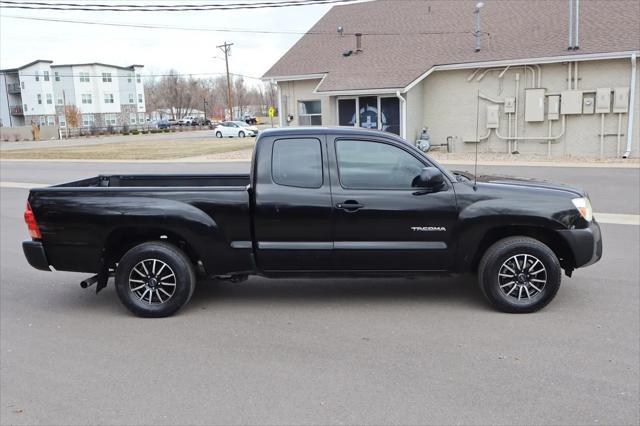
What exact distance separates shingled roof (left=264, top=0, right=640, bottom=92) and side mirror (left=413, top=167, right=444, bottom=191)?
743 inches

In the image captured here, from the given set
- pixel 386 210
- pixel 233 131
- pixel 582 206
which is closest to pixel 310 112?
pixel 386 210

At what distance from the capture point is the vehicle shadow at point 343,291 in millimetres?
6062

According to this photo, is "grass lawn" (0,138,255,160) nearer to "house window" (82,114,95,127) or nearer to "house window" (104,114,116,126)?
"house window" (82,114,95,127)

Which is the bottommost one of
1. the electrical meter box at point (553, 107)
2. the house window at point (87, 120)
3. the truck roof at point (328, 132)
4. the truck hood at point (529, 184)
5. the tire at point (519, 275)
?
the tire at point (519, 275)

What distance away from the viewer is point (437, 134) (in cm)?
2598

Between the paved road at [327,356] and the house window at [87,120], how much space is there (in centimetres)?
9153

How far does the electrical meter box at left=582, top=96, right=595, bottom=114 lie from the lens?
864 inches

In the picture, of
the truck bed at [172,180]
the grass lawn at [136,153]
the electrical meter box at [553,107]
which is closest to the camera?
the truck bed at [172,180]

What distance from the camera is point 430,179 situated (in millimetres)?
5367

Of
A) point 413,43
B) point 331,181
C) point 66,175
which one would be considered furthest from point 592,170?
point 66,175

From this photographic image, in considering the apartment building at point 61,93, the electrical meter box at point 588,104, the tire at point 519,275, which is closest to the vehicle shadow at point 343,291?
the tire at point 519,275

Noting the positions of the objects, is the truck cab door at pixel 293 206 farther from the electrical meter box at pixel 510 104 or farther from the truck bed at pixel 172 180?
the electrical meter box at pixel 510 104

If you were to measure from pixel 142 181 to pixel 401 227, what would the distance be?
10.6 feet

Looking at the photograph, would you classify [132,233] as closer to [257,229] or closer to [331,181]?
[257,229]
